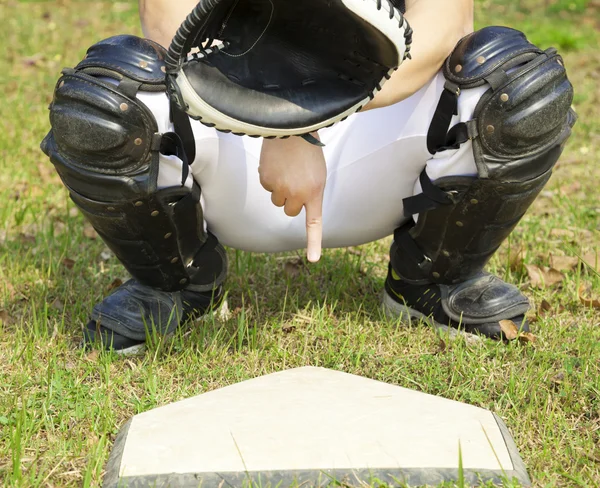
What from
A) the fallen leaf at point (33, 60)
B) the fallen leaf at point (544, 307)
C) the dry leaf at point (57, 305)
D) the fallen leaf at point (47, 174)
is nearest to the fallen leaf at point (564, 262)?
the fallen leaf at point (544, 307)

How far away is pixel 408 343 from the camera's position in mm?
2088

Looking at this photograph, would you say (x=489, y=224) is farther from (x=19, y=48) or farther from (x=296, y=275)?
(x=19, y=48)

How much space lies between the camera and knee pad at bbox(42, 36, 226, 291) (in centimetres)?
173

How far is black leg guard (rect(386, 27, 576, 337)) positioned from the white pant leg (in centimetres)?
5

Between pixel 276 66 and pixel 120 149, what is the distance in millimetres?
407

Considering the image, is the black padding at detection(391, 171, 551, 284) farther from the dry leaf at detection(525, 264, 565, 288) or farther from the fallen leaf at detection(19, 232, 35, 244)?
the fallen leaf at detection(19, 232, 35, 244)

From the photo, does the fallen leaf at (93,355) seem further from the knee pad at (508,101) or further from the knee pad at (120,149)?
the knee pad at (508,101)

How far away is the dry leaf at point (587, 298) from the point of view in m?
2.25

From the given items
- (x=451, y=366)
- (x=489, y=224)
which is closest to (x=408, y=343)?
(x=451, y=366)

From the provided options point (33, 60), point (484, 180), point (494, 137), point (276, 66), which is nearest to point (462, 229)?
point (484, 180)

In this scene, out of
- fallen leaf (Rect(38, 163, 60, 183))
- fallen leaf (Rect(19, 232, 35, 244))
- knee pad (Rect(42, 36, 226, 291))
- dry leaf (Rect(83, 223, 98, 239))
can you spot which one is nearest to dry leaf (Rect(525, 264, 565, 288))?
knee pad (Rect(42, 36, 226, 291))

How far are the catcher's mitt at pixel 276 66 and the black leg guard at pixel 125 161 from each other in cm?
25

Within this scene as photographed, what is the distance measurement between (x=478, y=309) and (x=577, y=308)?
0.37 m

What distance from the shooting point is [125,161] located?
177cm
